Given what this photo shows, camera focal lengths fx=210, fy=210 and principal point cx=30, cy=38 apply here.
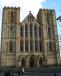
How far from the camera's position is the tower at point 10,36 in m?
60.0

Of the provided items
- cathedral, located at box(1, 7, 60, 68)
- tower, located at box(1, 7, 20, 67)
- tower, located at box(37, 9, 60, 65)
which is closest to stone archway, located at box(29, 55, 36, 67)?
cathedral, located at box(1, 7, 60, 68)

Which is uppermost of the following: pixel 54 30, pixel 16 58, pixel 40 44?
pixel 54 30

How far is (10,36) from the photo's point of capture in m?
62.4

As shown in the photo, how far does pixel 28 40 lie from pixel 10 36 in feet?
18.0

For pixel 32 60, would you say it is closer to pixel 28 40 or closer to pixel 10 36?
pixel 28 40

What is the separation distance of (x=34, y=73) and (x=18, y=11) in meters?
49.5

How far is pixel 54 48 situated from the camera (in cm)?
6306

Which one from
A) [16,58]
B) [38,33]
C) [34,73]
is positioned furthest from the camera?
[38,33]

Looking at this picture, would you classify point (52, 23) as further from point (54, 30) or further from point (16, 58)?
point (16, 58)

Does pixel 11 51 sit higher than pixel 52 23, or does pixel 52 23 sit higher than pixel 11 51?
pixel 52 23

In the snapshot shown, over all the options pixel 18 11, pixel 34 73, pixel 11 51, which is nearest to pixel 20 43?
pixel 11 51

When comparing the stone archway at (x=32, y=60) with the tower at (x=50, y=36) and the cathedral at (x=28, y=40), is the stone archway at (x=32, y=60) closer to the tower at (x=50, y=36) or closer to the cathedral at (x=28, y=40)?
the cathedral at (x=28, y=40)

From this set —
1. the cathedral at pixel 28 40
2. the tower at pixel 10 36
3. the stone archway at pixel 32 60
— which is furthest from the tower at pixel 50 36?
the tower at pixel 10 36

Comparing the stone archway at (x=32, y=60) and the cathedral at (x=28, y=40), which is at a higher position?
the cathedral at (x=28, y=40)
